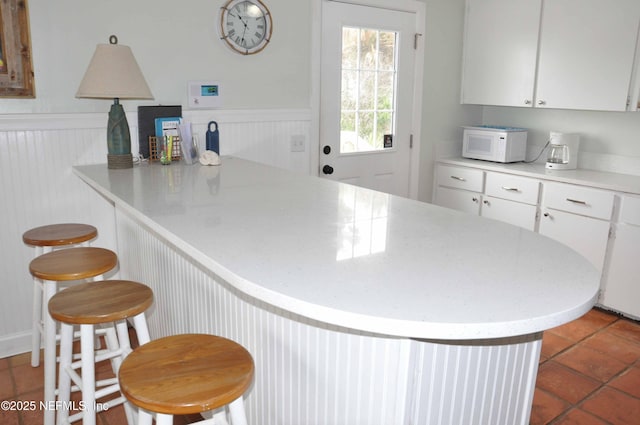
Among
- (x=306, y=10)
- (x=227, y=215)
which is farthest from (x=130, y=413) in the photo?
(x=306, y=10)

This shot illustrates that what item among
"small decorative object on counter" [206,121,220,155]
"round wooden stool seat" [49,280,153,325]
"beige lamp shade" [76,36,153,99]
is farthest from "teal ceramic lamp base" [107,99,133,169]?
"round wooden stool seat" [49,280,153,325]

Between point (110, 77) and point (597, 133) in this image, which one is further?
point (597, 133)

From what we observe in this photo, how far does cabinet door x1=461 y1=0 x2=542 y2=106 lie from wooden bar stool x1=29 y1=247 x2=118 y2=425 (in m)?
3.13

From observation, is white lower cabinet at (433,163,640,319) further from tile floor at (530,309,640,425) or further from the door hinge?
the door hinge

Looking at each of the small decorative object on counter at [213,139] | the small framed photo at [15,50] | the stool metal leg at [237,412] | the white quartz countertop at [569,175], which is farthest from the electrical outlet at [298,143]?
the stool metal leg at [237,412]

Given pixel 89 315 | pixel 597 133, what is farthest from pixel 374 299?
pixel 597 133

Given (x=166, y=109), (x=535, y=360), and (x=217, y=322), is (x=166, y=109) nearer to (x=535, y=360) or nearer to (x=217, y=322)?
(x=217, y=322)

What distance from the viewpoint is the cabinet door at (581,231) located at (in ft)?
10.6

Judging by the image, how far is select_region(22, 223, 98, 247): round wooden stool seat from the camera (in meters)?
2.22

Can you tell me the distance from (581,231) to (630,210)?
32 cm

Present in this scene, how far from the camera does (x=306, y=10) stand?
3.28 m

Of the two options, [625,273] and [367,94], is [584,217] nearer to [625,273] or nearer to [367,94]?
[625,273]

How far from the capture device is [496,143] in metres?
3.95

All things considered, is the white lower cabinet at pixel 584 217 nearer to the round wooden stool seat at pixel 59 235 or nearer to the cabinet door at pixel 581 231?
the cabinet door at pixel 581 231
